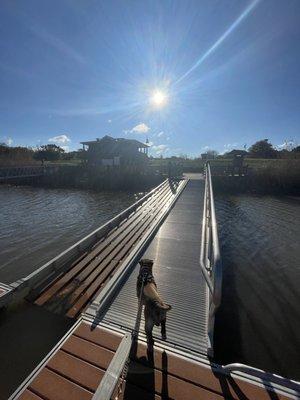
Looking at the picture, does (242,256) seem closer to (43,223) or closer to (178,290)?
(178,290)

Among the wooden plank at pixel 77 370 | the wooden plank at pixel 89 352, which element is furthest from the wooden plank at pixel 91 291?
the wooden plank at pixel 77 370

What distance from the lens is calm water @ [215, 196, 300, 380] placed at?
19.9 feet

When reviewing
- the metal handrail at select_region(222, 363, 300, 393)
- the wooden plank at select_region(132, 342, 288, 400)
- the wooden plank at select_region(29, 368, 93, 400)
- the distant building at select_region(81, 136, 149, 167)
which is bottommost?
the wooden plank at select_region(29, 368, 93, 400)

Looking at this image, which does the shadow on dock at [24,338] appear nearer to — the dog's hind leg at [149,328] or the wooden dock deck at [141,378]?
the wooden dock deck at [141,378]

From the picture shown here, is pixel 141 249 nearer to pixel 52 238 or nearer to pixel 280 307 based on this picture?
pixel 280 307

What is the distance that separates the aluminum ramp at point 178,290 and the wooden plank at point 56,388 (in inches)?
54.4

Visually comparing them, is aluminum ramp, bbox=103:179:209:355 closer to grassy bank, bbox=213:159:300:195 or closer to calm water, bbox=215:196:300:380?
calm water, bbox=215:196:300:380

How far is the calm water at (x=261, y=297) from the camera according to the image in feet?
19.9

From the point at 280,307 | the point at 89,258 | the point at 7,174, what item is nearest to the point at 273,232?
the point at 280,307

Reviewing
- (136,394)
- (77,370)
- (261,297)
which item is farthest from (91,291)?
(261,297)

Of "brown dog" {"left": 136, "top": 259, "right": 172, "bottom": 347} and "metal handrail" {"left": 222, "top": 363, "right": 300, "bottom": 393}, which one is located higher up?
"brown dog" {"left": 136, "top": 259, "right": 172, "bottom": 347}

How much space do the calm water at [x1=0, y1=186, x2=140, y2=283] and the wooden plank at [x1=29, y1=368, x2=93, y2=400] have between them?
653 centimetres

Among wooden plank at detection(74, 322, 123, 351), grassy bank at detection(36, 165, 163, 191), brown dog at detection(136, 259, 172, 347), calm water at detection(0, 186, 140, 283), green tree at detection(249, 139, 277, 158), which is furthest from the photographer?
green tree at detection(249, 139, 277, 158)

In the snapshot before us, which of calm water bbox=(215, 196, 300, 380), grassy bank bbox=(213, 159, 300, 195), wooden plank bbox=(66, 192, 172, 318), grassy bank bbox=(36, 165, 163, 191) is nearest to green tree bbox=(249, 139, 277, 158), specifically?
grassy bank bbox=(213, 159, 300, 195)
